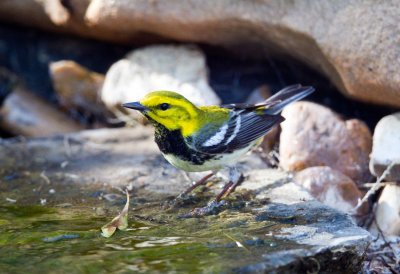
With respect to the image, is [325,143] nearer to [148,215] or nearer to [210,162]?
[210,162]

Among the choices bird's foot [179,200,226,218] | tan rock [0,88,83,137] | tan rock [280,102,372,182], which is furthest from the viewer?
tan rock [0,88,83,137]

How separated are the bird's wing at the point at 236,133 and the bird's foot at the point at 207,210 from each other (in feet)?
1.19

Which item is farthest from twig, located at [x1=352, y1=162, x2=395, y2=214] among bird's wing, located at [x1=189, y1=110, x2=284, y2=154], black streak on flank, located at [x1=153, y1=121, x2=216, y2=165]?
black streak on flank, located at [x1=153, y1=121, x2=216, y2=165]

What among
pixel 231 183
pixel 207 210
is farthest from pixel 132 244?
pixel 231 183

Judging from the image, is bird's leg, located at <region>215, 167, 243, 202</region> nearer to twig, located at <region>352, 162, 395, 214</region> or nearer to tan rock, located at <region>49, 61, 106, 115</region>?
twig, located at <region>352, 162, 395, 214</region>

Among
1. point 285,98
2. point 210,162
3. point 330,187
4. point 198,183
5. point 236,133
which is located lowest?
point 330,187

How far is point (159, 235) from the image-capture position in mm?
4137

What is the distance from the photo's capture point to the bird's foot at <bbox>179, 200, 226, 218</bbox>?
4580 mm

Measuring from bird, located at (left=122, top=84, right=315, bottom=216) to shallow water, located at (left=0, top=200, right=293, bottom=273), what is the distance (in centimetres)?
37

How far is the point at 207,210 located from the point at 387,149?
1572 millimetres

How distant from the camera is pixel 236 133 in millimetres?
5156

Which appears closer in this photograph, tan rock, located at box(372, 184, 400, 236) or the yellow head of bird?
the yellow head of bird

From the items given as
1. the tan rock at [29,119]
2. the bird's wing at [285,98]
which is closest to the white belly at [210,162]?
the bird's wing at [285,98]

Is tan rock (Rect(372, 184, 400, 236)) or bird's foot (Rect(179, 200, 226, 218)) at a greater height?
bird's foot (Rect(179, 200, 226, 218))
